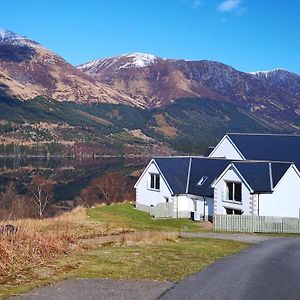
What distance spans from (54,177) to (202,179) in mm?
93247

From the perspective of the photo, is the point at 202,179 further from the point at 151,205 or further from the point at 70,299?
the point at 70,299

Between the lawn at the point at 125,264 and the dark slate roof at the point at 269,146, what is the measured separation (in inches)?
1320

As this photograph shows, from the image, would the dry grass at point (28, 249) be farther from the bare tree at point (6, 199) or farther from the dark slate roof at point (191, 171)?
the bare tree at point (6, 199)

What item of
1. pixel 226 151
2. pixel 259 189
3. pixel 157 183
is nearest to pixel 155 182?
pixel 157 183

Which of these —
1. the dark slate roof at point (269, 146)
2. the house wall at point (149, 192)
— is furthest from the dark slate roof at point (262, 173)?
the house wall at point (149, 192)

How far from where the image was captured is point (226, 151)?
207 ft

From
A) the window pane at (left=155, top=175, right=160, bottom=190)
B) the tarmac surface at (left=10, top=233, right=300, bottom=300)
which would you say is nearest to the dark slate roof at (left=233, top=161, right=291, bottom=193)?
the window pane at (left=155, top=175, right=160, bottom=190)

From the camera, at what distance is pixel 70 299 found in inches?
572

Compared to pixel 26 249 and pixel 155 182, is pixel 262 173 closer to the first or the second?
pixel 155 182

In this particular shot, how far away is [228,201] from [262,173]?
4.15 meters

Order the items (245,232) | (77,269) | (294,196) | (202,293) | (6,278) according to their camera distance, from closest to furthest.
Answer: (202,293)
(6,278)
(77,269)
(245,232)
(294,196)

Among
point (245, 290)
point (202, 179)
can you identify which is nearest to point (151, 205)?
point (202, 179)

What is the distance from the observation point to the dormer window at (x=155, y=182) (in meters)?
61.5

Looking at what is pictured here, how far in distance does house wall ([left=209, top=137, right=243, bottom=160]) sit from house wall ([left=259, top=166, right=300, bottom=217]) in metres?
11.0
